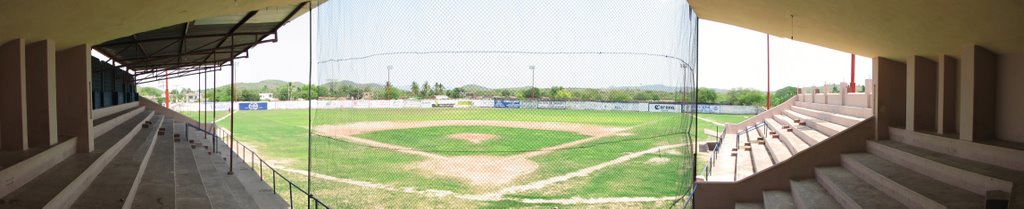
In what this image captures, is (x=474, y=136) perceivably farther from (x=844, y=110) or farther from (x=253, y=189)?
(x=844, y=110)

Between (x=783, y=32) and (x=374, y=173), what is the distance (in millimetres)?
5558

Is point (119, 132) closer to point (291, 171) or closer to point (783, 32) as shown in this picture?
point (291, 171)

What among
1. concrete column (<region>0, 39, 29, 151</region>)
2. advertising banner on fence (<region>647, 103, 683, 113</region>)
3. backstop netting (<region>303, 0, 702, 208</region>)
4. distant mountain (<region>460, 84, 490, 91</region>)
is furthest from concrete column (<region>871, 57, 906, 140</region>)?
concrete column (<region>0, 39, 29, 151</region>)

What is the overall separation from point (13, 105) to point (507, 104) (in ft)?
14.6

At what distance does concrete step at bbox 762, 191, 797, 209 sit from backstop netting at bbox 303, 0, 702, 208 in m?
0.89

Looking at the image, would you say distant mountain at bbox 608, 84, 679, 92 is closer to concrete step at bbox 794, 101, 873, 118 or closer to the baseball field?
the baseball field

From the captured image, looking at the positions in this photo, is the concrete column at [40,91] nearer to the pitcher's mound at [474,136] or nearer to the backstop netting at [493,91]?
the backstop netting at [493,91]

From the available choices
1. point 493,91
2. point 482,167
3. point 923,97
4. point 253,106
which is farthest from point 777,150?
point 253,106

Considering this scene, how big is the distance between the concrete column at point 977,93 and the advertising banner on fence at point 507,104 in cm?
430

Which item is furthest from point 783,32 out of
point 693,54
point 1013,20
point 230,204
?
point 230,204

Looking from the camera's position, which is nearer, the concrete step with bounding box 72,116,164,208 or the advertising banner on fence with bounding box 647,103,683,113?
the concrete step with bounding box 72,116,164,208

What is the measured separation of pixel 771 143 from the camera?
41.8ft

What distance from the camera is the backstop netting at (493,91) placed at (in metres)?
5.52

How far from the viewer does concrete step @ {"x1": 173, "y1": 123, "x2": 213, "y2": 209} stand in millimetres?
6370
